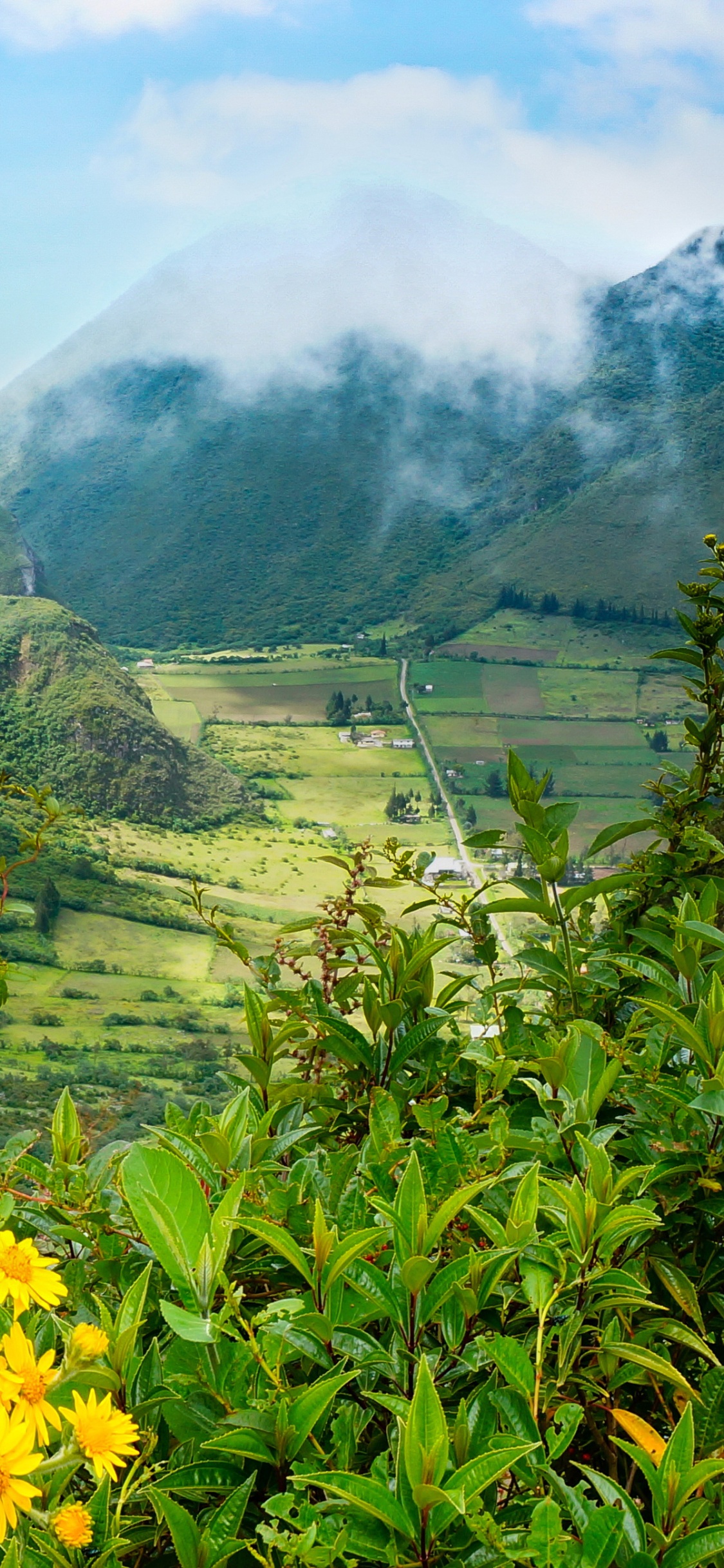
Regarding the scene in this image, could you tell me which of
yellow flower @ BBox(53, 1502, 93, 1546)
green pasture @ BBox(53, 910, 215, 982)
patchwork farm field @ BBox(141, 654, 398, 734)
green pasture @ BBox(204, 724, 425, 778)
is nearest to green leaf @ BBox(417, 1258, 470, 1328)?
yellow flower @ BBox(53, 1502, 93, 1546)

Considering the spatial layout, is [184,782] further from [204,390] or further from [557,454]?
[204,390]

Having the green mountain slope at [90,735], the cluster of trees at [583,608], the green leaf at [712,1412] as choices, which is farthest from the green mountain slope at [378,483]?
the green leaf at [712,1412]

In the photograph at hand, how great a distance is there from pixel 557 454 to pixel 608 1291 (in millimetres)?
59058

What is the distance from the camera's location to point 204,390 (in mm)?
67625

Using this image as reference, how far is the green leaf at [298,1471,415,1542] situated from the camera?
455 millimetres

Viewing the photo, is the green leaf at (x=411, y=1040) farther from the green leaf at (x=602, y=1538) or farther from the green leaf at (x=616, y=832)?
the green leaf at (x=602, y=1538)

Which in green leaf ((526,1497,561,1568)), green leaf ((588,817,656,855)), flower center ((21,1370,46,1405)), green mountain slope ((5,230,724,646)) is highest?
green mountain slope ((5,230,724,646))

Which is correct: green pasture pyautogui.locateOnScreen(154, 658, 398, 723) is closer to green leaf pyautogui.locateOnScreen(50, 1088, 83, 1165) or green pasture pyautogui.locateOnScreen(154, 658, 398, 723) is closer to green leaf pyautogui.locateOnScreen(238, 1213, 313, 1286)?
green leaf pyautogui.locateOnScreen(50, 1088, 83, 1165)

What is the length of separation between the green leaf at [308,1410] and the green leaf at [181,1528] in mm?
57

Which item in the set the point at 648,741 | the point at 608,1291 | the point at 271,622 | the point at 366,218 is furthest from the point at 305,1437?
the point at 366,218

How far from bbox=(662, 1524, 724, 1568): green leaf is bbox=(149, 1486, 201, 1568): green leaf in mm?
215

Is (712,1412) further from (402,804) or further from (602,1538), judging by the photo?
(402,804)

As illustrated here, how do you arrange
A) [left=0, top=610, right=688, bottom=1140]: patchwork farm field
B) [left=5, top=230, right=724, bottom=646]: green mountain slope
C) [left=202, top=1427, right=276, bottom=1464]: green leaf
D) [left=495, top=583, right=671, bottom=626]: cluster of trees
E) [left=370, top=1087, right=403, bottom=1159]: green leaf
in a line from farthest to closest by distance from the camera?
[left=5, top=230, right=724, bottom=646]: green mountain slope → [left=495, top=583, right=671, bottom=626]: cluster of trees → [left=0, top=610, right=688, bottom=1140]: patchwork farm field → [left=370, top=1087, right=403, bottom=1159]: green leaf → [left=202, top=1427, right=276, bottom=1464]: green leaf

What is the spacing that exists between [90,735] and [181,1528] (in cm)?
3754
